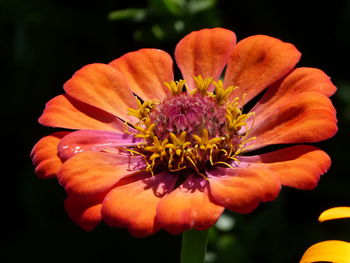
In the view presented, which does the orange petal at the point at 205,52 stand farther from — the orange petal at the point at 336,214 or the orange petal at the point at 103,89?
the orange petal at the point at 336,214

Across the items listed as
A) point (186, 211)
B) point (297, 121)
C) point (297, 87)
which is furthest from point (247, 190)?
point (297, 87)

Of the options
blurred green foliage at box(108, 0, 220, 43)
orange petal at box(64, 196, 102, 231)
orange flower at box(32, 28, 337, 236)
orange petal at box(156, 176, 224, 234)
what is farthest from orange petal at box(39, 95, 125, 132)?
blurred green foliage at box(108, 0, 220, 43)

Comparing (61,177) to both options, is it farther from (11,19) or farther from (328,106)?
(11,19)

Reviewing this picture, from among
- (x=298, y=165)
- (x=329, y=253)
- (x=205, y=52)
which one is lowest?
(x=329, y=253)

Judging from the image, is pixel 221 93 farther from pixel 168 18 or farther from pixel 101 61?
pixel 101 61

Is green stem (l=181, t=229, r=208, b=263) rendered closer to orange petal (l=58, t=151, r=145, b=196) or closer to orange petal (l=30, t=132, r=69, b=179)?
orange petal (l=58, t=151, r=145, b=196)
